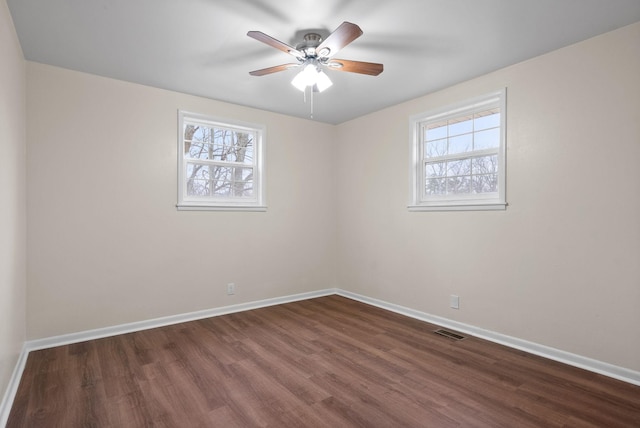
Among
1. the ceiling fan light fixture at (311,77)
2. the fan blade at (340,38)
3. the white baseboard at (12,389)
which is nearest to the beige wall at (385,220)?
the white baseboard at (12,389)

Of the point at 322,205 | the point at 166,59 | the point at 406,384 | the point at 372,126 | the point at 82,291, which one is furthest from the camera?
the point at 322,205

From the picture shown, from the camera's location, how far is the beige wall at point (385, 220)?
2521mm

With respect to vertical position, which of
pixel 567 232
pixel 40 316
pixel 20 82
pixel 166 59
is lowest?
pixel 40 316

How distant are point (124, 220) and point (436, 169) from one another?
10.9ft

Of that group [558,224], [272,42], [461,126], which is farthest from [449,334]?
[272,42]

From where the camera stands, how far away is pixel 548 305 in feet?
9.23

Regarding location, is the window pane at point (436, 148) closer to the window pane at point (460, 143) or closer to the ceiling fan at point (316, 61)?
the window pane at point (460, 143)

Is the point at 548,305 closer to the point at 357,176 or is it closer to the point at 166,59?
the point at 357,176

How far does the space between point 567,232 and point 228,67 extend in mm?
3169

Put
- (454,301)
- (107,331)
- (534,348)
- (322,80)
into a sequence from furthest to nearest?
(454,301), (107,331), (534,348), (322,80)

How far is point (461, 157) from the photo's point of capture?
11.6 feet

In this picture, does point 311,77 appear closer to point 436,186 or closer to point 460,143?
point 460,143

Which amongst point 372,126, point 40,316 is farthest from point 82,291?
point 372,126

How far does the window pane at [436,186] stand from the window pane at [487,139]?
0.51 metres
